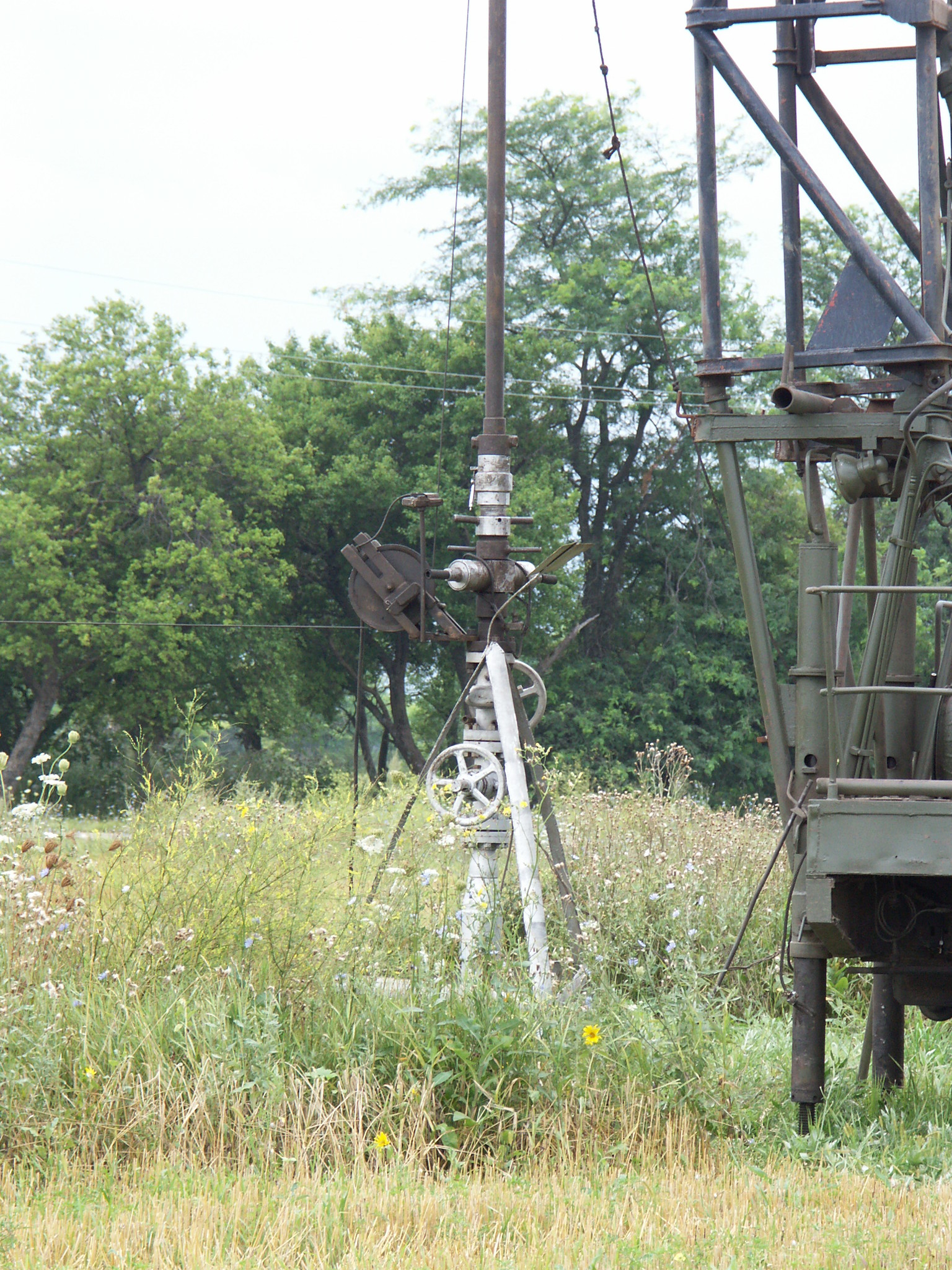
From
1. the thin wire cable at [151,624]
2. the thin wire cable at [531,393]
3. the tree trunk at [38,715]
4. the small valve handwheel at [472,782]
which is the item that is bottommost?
the tree trunk at [38,715]

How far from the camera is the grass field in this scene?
4207 mm

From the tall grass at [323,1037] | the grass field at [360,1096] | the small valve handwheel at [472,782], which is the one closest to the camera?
the grass field at [360,1096]

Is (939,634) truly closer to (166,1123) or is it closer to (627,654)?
(166,1123)

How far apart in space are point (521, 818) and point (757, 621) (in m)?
1.90

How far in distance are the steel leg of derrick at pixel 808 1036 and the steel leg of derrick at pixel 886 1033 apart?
477mm

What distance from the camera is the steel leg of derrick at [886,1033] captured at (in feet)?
19.6

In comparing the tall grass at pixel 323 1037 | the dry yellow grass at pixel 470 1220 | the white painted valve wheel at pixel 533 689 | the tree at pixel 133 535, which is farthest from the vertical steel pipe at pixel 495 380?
the tree at pixel 133 535

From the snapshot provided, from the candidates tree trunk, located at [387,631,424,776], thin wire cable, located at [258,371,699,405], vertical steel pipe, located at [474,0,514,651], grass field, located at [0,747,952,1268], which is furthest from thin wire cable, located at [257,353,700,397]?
grass field, located at [0,747,952,1268]

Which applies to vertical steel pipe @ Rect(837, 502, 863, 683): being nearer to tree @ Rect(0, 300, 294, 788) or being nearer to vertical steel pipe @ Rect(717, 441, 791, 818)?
vertical steel pipe @ Rect(717, 441, 791, 818)

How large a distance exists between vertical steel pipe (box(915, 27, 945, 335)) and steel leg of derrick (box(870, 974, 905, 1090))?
274 centimetres

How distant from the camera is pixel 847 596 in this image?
19.3 feet

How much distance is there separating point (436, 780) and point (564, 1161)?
2894 millimetres

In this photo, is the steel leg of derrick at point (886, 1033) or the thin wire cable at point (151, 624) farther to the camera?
the thin wire cable at point (151, 624)

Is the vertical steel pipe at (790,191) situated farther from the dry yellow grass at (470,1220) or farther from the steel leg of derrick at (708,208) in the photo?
the dry yellow grass at (470,1220)
